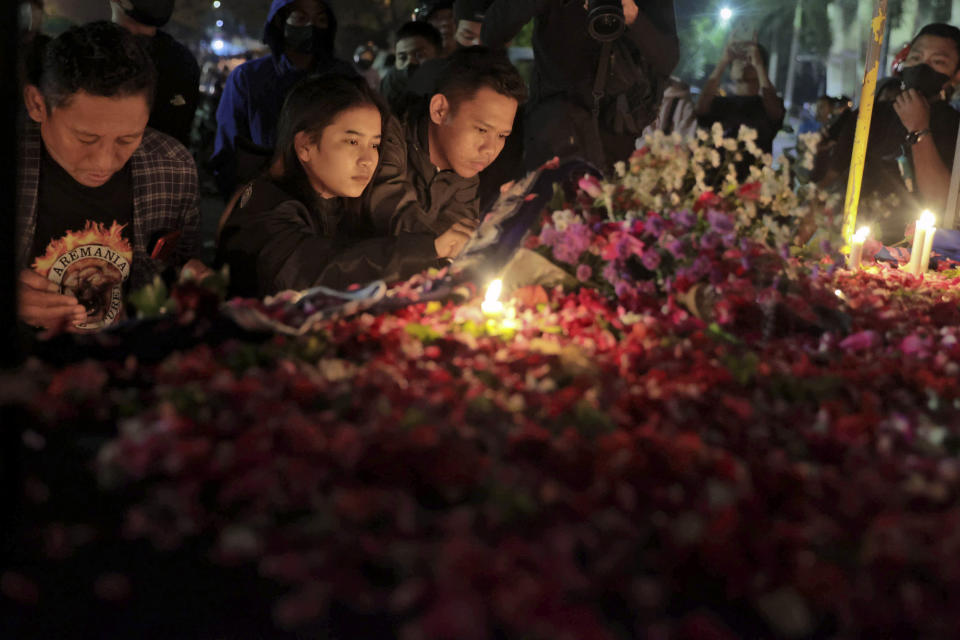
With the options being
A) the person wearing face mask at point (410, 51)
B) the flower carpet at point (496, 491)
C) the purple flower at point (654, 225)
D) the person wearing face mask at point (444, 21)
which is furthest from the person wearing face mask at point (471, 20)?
the flower carpet at point (496, 491)

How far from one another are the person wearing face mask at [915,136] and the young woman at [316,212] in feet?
10.6

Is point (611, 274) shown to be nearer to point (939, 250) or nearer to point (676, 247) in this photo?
point (676, 247)

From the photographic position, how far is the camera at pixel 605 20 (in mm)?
3850

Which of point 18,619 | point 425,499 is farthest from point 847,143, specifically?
point 18,619

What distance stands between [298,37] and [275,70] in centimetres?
23

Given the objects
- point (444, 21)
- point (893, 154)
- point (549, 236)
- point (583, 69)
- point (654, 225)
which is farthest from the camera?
point (444, 21)

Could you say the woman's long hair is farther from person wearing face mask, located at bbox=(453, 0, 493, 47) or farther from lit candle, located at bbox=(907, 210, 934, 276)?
lit candle, located at bbox=(907, 210, 934, 276)

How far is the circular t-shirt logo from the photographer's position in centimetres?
296

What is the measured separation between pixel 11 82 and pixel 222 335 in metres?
0.77

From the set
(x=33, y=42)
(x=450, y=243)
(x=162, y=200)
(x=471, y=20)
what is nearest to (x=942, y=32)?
(x=471, y=20)

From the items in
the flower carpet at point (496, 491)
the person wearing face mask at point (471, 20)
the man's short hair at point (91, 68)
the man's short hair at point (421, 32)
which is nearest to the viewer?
the flower carpet at point (496, 491)

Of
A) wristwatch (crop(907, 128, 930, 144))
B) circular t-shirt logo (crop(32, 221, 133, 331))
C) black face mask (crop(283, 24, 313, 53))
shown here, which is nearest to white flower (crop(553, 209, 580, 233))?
circular t-shirt logo (crop(32, 221, 133, 331))

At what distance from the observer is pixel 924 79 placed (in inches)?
204

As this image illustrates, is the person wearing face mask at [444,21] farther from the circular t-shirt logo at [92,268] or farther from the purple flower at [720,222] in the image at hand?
the purple flower at [720,222]
